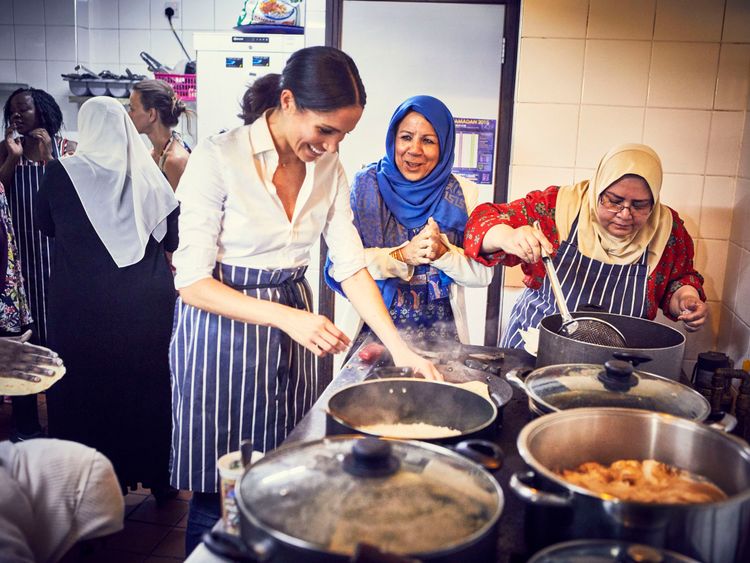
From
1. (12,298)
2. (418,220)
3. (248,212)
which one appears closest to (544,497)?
(248,212)

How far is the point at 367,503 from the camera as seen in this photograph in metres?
0.77

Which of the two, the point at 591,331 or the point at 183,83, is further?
the point at 183,83

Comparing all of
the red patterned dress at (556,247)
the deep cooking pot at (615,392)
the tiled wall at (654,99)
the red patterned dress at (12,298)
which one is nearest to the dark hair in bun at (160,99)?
the red patterned dress at (12,298)

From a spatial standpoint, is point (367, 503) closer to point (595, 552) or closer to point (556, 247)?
point (595, 552)

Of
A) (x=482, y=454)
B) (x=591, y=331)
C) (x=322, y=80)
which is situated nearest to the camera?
(x=482, y=454)

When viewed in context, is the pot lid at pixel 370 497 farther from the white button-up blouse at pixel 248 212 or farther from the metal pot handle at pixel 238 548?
the white button-up blouse at pixel 248 212

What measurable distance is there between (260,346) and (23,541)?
1.03 metres

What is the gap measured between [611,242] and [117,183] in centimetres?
182

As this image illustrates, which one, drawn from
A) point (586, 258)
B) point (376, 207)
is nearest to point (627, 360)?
point (586, 258)

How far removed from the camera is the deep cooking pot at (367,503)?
0.70 metres

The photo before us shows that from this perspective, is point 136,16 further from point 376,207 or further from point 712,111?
point 712,111

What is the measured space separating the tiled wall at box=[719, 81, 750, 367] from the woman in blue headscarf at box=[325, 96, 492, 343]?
1.01 meters

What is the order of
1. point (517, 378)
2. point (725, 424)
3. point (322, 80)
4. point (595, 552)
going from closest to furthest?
point (595, 552), point (725, 424), point (517, 378), point (322, 80)

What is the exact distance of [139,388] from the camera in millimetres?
2752
